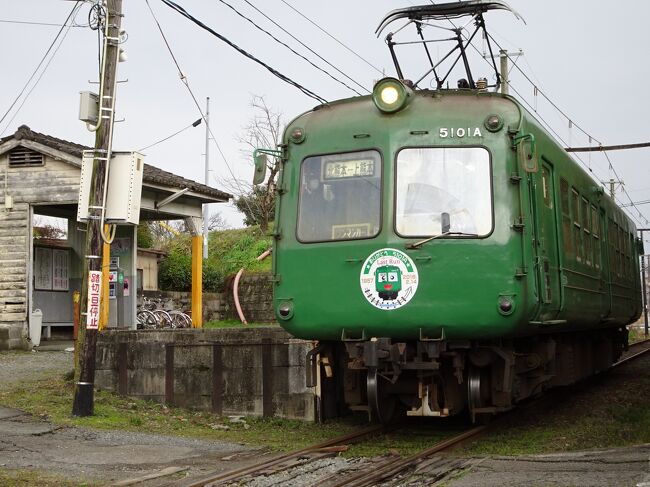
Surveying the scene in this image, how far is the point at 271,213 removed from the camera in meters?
31.2

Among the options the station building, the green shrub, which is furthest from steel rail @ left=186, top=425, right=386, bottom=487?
the green shrub

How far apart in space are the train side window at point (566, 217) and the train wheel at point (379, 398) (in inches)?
105

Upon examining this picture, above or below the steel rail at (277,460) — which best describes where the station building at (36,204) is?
above

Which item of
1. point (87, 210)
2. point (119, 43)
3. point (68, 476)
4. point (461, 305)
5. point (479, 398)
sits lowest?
point (68, 476)

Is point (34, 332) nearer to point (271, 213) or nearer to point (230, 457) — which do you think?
point (230, 457)

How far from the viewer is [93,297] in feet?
33.7

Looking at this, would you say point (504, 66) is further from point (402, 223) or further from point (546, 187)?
point (402, 223)

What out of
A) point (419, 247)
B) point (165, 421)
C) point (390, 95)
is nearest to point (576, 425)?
point (419, 247)

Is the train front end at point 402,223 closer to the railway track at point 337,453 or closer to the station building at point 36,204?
the railway track at point 337,453

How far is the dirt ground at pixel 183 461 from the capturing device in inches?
267

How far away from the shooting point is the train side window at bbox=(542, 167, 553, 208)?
9.13 metres

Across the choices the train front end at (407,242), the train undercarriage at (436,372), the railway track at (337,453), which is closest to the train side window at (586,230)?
the train undercarriage at (436,372)

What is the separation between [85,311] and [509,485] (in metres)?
6.02

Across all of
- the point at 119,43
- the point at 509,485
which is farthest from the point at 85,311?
the point at 509,485
